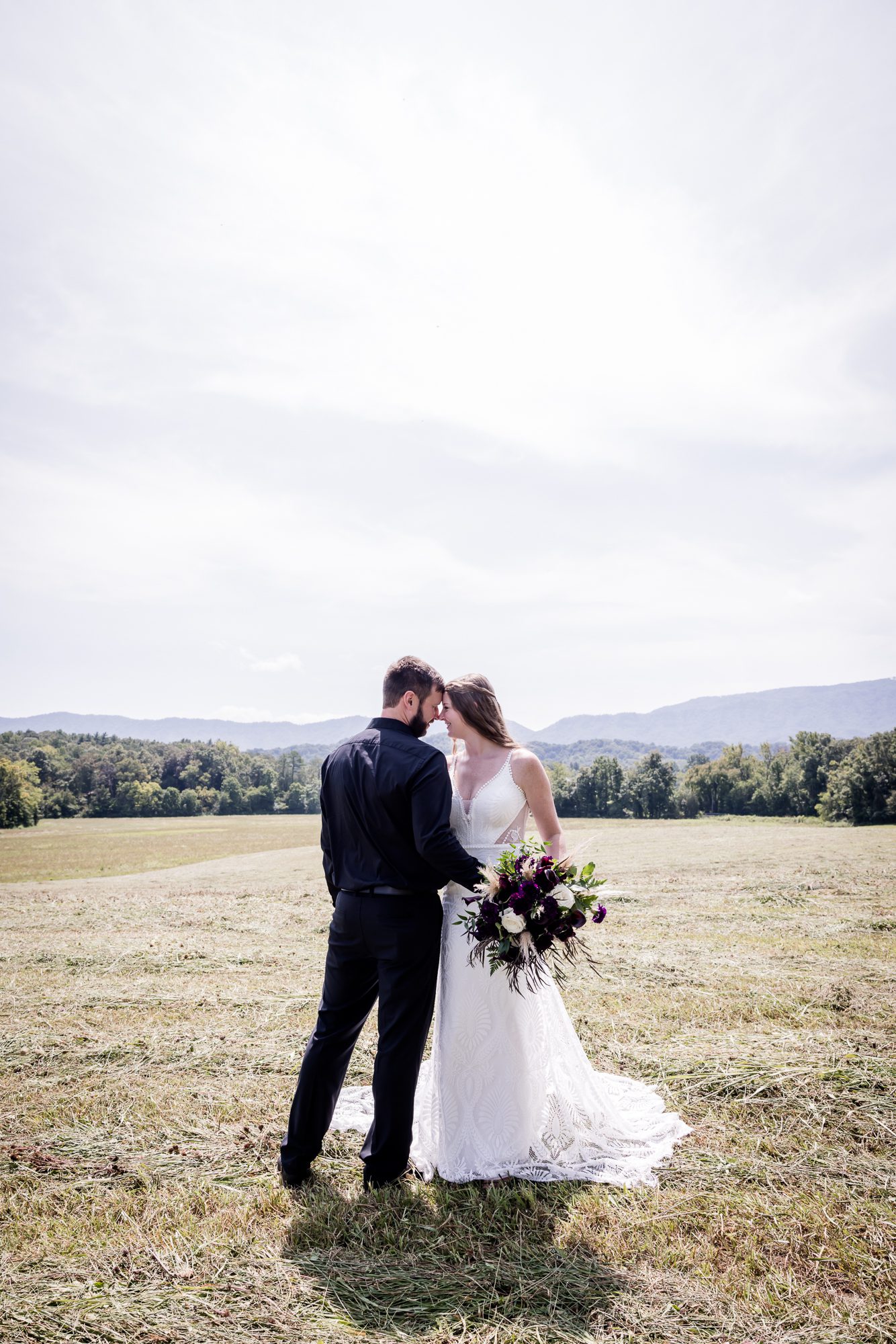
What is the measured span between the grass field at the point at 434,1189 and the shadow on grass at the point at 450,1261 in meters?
0.01

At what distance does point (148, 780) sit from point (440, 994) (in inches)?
3708

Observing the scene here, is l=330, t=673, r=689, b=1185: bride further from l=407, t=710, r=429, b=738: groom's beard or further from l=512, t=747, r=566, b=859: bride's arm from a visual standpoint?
l=407, t=710, r=429, b=738: groom's beard

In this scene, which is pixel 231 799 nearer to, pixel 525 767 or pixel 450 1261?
pixel 525 767

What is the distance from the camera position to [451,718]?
498 centimetres

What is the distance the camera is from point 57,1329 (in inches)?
123

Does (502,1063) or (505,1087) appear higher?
(502,1063)

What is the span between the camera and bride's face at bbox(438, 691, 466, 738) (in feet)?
16.2

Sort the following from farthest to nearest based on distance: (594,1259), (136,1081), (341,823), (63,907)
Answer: (63,907) → (136,1081) → (341,823) → (594,1259)

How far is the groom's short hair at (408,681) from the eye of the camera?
4.64 m

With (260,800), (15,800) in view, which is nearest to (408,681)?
(15,800)

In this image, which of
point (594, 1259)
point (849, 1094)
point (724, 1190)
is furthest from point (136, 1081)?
point (849, 1094)

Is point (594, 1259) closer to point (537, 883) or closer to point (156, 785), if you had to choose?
point (537, 883)

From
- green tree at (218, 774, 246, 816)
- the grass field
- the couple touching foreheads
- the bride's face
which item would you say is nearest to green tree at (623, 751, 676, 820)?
green tree at (218, 774, 246, 816)

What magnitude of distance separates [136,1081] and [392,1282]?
328cm
